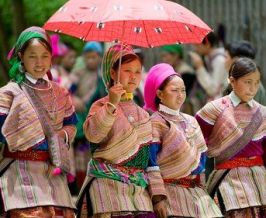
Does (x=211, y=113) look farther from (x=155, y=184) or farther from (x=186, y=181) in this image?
(x=155, y=184)

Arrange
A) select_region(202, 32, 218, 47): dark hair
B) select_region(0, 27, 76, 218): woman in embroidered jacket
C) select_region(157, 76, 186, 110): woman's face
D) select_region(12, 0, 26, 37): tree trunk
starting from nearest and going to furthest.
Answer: select_region(0, 27, 76, 218): woman in embroidered jacket
select_region(157, 76, 186, 110): woman's face
select_region(12, 0, 26, 37): tree trunk
select_region(202, 32, 218, 47): dark hair

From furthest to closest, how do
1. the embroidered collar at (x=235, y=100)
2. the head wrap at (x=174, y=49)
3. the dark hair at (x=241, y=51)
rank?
the head wrap at (x=174, y=49) → the dark hair at (x=241, y=51) → the embroidered collar at (x=235, y=100)

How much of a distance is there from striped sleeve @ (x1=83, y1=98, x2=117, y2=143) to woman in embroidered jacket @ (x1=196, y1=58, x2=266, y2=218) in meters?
1.20

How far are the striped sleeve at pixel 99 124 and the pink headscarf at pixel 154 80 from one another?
62cm

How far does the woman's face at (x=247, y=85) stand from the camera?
868cm

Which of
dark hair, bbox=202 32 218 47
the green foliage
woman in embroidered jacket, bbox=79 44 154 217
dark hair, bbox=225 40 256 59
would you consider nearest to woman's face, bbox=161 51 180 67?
dark hair, bbox=202 32 218 47

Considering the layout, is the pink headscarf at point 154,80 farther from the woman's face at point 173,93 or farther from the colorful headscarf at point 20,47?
the colorful headscarf at point 20,47

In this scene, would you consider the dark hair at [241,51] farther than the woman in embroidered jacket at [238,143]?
Yes

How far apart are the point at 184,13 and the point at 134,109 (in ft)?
2.65

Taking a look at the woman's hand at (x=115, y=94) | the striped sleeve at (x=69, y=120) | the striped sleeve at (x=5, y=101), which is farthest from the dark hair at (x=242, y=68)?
the striped sleeve at (x=5, y=101)

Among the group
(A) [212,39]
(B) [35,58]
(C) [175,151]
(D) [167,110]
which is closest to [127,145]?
(C) [175,151]

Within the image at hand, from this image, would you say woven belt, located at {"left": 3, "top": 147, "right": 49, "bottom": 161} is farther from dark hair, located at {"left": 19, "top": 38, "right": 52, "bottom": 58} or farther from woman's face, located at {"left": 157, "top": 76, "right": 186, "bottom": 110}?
woman's face, located at {"left": 157, "top": 76, "right": 186, "bottom": 110}

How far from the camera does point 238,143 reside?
28.5 ft

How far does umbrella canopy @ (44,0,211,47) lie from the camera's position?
25.2ft
